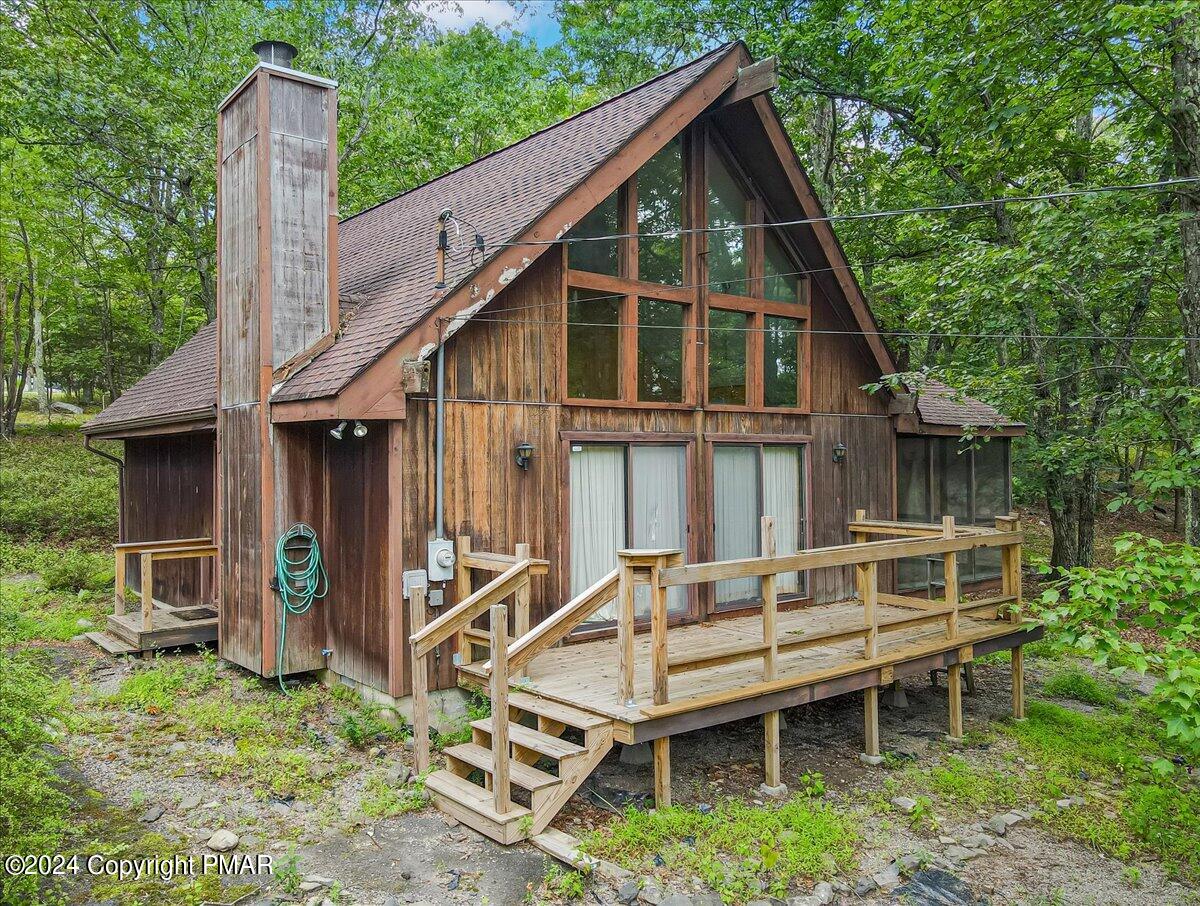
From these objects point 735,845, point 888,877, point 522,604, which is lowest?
point 888,877

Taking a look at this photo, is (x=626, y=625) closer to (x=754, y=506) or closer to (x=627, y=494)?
(x=627, y=494)

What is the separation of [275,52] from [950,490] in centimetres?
1076

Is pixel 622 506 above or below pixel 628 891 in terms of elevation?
above

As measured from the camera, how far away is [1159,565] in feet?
14.7

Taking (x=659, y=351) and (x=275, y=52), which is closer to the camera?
(x=275, y=52)

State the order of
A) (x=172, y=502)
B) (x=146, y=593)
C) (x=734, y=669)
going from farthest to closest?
(x=172, y=502)
(x=146, y=593)
(x=734, y=669)

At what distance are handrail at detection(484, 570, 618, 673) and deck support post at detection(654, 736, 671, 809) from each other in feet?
3.45

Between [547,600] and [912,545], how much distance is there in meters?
3.36

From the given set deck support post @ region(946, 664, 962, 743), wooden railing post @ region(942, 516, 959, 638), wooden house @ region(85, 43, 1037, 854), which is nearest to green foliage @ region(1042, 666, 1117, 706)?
wooden house @ region(85, 43, 1037, 854)

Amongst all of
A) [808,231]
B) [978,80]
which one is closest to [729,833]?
[808,231]

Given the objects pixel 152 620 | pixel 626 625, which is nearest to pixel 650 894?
pixel 626 625

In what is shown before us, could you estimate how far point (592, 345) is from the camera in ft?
24.4

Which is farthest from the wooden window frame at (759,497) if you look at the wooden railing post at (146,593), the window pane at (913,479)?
the wooden railing post at (146,593)

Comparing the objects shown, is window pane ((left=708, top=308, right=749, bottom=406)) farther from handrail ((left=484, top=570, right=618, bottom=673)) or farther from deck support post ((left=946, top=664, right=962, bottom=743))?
handrail ((left=484, top=570, right=618, bottom=673))
